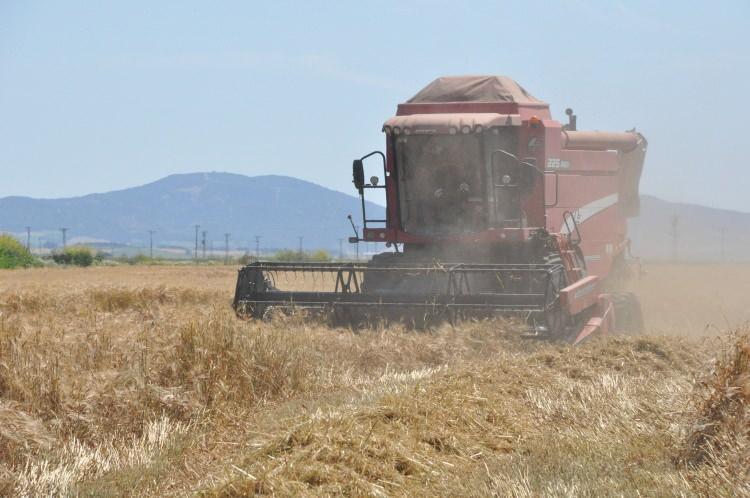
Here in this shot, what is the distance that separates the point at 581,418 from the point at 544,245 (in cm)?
620

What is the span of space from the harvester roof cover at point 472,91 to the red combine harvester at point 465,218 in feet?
0.05

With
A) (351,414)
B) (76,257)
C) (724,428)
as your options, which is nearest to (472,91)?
(351,414)

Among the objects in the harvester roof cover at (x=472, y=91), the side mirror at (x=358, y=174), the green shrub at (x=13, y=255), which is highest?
the harvester roof cover at (x=472, y=91)

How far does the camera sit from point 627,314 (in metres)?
16.6

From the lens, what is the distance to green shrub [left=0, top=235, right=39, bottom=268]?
6568 cm

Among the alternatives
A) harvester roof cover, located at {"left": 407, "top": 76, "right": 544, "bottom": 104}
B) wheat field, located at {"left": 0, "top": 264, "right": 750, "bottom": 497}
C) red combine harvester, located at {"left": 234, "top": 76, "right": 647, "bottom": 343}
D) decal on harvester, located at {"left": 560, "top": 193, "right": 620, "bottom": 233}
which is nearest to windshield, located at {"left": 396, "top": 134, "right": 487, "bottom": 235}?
red combine harvester, located at {"left": 234, "top": 76, "right": 647, "bottom": 343}

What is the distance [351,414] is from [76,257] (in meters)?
75.8

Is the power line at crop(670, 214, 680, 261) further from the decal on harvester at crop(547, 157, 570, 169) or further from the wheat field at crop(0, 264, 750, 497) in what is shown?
the wheat field at crop(0, 264, 750, 497)

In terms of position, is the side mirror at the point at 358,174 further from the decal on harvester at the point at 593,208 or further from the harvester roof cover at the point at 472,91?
the decal on harvester at the point at 593,208

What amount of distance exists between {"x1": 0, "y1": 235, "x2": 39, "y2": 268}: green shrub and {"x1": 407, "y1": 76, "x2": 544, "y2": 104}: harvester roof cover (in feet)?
176

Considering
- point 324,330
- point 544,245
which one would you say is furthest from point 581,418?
point 544,245

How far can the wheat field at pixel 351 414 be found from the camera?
6.06 metres

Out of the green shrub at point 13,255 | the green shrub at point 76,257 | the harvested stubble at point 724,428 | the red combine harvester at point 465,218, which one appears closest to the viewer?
the harvested stubble at point 724,428

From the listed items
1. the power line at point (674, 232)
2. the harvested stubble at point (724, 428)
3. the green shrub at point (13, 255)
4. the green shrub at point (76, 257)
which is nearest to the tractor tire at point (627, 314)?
the harvested stubble at point (724, 428)
